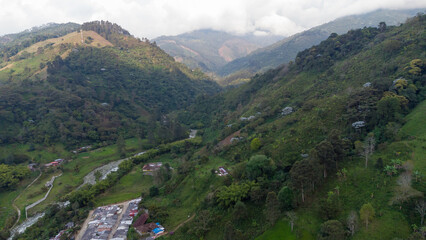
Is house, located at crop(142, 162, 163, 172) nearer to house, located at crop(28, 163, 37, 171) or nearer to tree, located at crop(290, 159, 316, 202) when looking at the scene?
house, located at crop(28, 163, 37, 171)

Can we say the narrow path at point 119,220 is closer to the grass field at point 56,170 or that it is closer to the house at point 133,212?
the house at point 133,212

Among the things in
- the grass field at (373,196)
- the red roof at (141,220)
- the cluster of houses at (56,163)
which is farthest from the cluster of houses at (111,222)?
the cluster of houses at (56,163)

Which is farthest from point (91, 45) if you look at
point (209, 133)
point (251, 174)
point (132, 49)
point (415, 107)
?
point (415, 107)

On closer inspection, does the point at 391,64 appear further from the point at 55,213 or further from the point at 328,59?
the point at 55,213

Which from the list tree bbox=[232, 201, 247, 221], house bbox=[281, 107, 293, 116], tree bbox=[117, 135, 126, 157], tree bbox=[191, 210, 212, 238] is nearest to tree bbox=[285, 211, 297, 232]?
tree bbox=[232, 201, 247, 221]

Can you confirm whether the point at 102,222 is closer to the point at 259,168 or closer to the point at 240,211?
the point at 240,211
